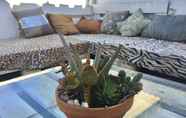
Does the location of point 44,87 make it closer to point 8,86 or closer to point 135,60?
point 8,86

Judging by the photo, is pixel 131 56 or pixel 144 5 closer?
pixel 131 56

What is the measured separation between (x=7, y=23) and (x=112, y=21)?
4.31ft

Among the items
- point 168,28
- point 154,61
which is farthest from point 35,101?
point 168,28

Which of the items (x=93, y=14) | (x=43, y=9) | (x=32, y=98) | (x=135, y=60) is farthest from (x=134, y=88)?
(x=93, y=14)

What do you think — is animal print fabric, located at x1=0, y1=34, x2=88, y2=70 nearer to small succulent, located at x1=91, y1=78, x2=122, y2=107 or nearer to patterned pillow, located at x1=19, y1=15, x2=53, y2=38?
patterned pillow, located at x1=19, y1=15, x2=53, y2=38

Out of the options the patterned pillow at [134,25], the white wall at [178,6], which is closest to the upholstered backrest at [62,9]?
the patterned pillow at [134,25]

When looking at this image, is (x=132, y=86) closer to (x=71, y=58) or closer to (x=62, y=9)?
(x=71, y=58)

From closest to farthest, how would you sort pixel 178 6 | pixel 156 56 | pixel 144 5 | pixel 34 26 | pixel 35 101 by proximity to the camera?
pixel 35 101, pixel 156 56, pixel 34 26, pixel 178 6, pixel 144 5

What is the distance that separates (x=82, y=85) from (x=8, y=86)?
2.08 ft

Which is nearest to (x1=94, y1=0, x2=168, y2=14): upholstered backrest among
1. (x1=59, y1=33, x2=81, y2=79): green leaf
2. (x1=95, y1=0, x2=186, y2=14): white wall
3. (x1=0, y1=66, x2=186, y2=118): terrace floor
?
(x1=95, y1=0, x2=186, y2=14): white wall

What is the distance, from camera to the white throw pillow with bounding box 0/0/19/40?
228cm

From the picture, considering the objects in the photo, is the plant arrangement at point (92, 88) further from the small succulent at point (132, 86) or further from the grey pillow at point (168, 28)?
the grey pillow at point (168, 28)

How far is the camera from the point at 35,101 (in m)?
0.92

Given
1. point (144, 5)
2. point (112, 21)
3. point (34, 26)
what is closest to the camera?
point (34, 26)
